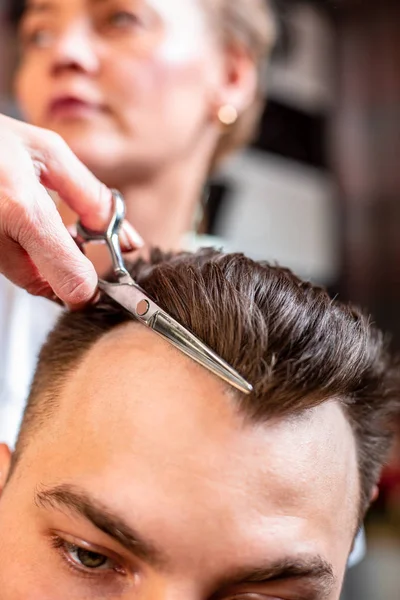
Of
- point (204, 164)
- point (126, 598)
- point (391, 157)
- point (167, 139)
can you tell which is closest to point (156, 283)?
point (126, 598)

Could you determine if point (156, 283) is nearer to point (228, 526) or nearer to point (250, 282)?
point (250, 282)

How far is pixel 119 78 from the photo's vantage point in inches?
53.1

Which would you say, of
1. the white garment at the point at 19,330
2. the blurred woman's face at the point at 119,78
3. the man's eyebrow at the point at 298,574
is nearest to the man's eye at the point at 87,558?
the man's eyebrow at the point at 298,574

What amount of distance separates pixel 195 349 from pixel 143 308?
8cm

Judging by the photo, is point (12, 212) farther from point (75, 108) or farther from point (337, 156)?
point (337, 156)

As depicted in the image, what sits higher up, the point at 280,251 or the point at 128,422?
the point at 280,251

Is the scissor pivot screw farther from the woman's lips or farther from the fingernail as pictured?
the woman's lips

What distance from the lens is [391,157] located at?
3.56m

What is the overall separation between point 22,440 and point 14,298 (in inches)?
26.0

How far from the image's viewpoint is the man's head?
27.2 inches

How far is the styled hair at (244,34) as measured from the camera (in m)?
1.54

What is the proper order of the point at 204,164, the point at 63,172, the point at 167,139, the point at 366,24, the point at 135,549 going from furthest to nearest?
the point at 366,24 → the point at 204,164 → the point at 167,139 → the point at 63,172 → the point at 135,549

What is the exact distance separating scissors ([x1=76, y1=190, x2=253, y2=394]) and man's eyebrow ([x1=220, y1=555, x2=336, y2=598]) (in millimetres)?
171

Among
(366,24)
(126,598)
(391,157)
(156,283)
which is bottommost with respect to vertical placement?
(126,598)
